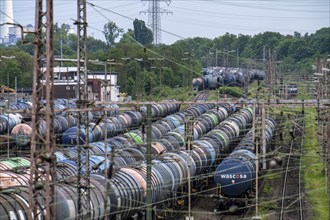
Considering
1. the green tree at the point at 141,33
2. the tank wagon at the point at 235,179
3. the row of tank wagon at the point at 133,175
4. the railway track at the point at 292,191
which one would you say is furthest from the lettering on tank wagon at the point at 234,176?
the green tree at the point at 141,33

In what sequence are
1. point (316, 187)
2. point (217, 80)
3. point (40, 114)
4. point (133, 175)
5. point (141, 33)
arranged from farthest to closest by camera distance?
point (141, 33), point (217, 80), point (316, 187), point (133, 175), point (40, 114)

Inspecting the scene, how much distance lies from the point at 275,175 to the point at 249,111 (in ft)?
46.2

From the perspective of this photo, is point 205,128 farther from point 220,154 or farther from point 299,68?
point 299,68

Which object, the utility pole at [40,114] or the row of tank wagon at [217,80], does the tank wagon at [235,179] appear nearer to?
the utility pole at [40,114]

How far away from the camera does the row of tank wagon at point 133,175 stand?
15.6 meters

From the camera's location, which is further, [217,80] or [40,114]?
[217,80]

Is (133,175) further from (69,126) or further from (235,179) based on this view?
(69,126)

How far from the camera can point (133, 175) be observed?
2078cm

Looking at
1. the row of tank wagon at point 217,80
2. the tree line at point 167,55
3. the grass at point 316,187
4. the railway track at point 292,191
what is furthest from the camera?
the row of tank wagon at point 217,80

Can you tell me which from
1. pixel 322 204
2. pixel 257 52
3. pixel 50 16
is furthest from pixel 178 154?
pixel 257 52

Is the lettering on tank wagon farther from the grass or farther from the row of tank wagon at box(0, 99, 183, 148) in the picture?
the row of tank wagon at box(0, 99, 183, 148)

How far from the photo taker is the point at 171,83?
7888 centimetres

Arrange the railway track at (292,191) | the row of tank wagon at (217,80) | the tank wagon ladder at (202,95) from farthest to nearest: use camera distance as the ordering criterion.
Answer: the row of tank wagon at (217,80), the tank wagon ladder at (202,95), the railway track at (292,191)

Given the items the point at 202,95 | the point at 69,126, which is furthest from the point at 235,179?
the point at 202,95
